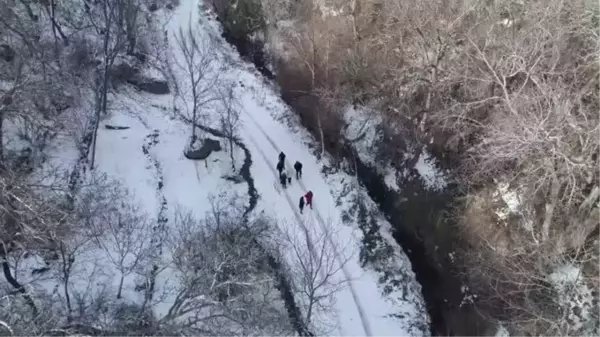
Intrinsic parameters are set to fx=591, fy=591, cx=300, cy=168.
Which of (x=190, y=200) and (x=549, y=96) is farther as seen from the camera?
(x=190, y=200)

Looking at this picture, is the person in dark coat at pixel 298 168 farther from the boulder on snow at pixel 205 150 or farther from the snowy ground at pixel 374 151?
the boulder on snow at pixel 205 150

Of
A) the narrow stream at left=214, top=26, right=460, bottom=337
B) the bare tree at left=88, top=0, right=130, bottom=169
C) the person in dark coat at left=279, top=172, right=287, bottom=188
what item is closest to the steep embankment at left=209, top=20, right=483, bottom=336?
the narrow stream at left=214, top=26, right=460, bottom=337

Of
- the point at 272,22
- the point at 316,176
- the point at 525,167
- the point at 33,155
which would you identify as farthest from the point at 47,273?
the point at 272,22

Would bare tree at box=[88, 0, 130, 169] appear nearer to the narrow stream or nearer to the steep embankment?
the steep embankment

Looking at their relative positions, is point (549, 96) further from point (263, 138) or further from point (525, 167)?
point (263, 138)

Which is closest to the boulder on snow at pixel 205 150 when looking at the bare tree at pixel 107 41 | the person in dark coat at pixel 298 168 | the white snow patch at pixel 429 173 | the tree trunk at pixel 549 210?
the person in dark coat at pixel 298 168

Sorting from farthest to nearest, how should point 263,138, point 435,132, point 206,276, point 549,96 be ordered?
point 263,138 < point 435,132 < point 206,276 < point 549,96
